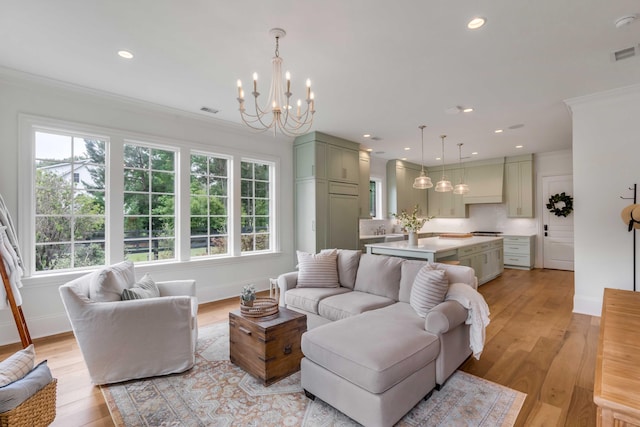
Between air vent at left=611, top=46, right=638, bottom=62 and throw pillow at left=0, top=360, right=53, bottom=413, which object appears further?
air vent at left=611, top=46, right=638, bottom=62

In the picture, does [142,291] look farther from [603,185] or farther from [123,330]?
[603,185]

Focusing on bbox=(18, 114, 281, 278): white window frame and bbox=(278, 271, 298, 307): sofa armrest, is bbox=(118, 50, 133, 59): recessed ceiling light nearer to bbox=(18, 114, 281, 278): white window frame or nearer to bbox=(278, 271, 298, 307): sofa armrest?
bbox=(18, 114, 281, 278): white window frame

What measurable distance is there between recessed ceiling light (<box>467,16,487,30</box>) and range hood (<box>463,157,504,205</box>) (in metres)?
6.33

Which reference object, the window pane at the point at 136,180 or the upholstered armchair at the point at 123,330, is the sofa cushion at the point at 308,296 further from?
the window pane at the point at 136,180

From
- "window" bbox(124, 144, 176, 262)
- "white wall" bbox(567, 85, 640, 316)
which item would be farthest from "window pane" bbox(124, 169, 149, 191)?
"white wall" bbox(567, 85, 640, 316)

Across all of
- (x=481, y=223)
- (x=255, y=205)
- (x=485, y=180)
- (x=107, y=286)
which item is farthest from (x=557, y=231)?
(x=107, y=286)

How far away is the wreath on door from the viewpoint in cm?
686

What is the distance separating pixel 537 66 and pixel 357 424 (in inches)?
142

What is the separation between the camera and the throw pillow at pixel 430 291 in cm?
250

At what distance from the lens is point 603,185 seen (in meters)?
3.79

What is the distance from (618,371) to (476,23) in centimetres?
238

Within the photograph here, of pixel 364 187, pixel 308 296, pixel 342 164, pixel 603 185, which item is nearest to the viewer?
pixel 308 296

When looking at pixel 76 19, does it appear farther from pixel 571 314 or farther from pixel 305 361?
pixel 571 314

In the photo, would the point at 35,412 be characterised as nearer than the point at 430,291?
Yes
